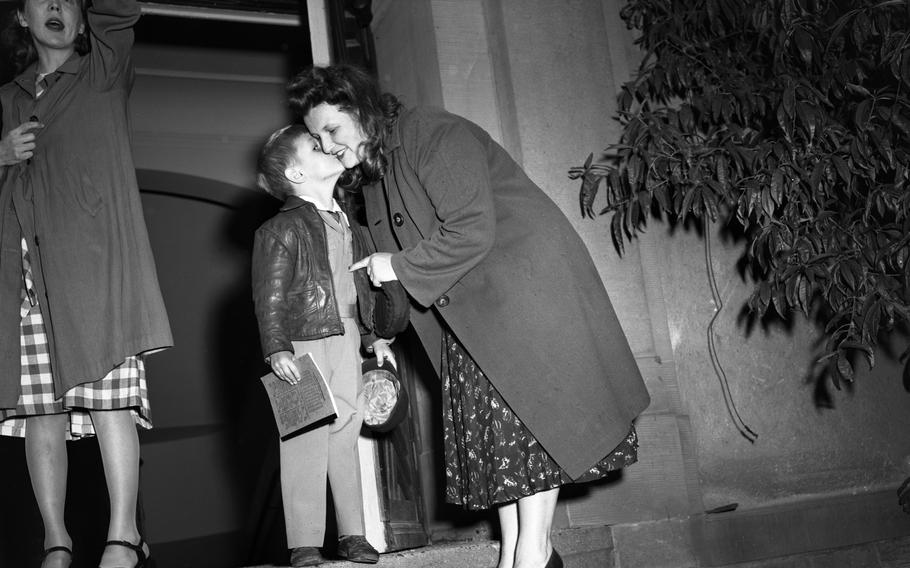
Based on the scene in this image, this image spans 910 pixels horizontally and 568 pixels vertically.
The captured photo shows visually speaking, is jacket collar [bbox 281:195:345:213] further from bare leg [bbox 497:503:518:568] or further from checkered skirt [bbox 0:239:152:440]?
bare leg [bbox 497:503:518:568]

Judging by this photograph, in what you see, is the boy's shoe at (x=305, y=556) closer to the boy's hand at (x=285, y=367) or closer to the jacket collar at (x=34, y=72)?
the boy's hand at (x=285, y=367)

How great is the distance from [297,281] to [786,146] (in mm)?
1907

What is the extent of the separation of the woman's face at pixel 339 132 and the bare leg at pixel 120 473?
1.08 m

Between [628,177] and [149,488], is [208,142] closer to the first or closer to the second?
[149,488]

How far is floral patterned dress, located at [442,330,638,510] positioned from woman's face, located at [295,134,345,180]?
0.91 metres

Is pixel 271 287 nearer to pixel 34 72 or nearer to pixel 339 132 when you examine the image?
pixel 339 132

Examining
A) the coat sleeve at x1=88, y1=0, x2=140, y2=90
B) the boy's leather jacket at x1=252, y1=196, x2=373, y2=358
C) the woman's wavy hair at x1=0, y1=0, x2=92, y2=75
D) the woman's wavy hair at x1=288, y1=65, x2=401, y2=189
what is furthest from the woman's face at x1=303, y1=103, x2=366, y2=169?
the woman's wavy hair at x1=0, y1=0, x2=92, y2=75

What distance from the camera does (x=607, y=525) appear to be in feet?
11.0

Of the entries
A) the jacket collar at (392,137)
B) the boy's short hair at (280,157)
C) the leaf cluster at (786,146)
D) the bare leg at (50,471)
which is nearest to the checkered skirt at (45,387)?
the bare leg at (50,471)

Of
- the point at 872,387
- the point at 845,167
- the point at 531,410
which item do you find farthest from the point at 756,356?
the point at 531,410

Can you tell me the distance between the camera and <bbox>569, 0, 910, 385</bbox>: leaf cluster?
125 inches

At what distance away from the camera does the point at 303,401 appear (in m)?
2.90

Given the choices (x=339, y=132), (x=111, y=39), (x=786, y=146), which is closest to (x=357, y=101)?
(x=339, y=132)

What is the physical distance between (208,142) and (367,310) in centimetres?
555
